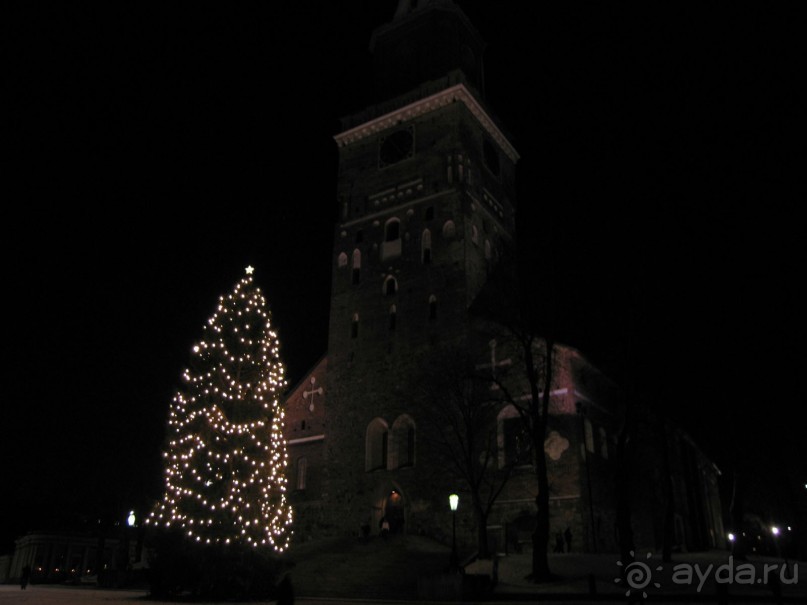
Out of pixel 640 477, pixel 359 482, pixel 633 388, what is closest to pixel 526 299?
pixel 633 388

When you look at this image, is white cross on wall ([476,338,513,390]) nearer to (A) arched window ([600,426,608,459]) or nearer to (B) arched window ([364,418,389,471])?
(B) arched window ([364,418,389,471])

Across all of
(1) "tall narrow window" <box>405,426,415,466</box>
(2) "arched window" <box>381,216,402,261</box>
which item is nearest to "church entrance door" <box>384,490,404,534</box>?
(1) "tall narrow window" <box>405,426,415,466</box>

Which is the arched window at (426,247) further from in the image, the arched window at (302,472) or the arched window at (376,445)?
the arched window at (302,472)

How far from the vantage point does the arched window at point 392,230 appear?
40819 mm

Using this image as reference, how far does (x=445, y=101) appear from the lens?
41281mm

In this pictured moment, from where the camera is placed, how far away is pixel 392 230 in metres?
41.2

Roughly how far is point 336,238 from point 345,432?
42.1 ft

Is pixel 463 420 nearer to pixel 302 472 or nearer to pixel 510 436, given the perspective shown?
pixel 510 436

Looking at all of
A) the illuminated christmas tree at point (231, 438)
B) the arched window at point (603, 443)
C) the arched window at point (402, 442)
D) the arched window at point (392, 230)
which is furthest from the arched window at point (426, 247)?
the illuminated christmas tree at point (231, 438)

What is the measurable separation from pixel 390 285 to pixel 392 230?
3.75 meters

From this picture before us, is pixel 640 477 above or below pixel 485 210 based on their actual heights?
below

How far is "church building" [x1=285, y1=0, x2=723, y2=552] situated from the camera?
32.4 metres

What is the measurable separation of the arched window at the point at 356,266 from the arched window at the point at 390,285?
6.91 ft

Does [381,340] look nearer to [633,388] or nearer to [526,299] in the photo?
[526,299]
